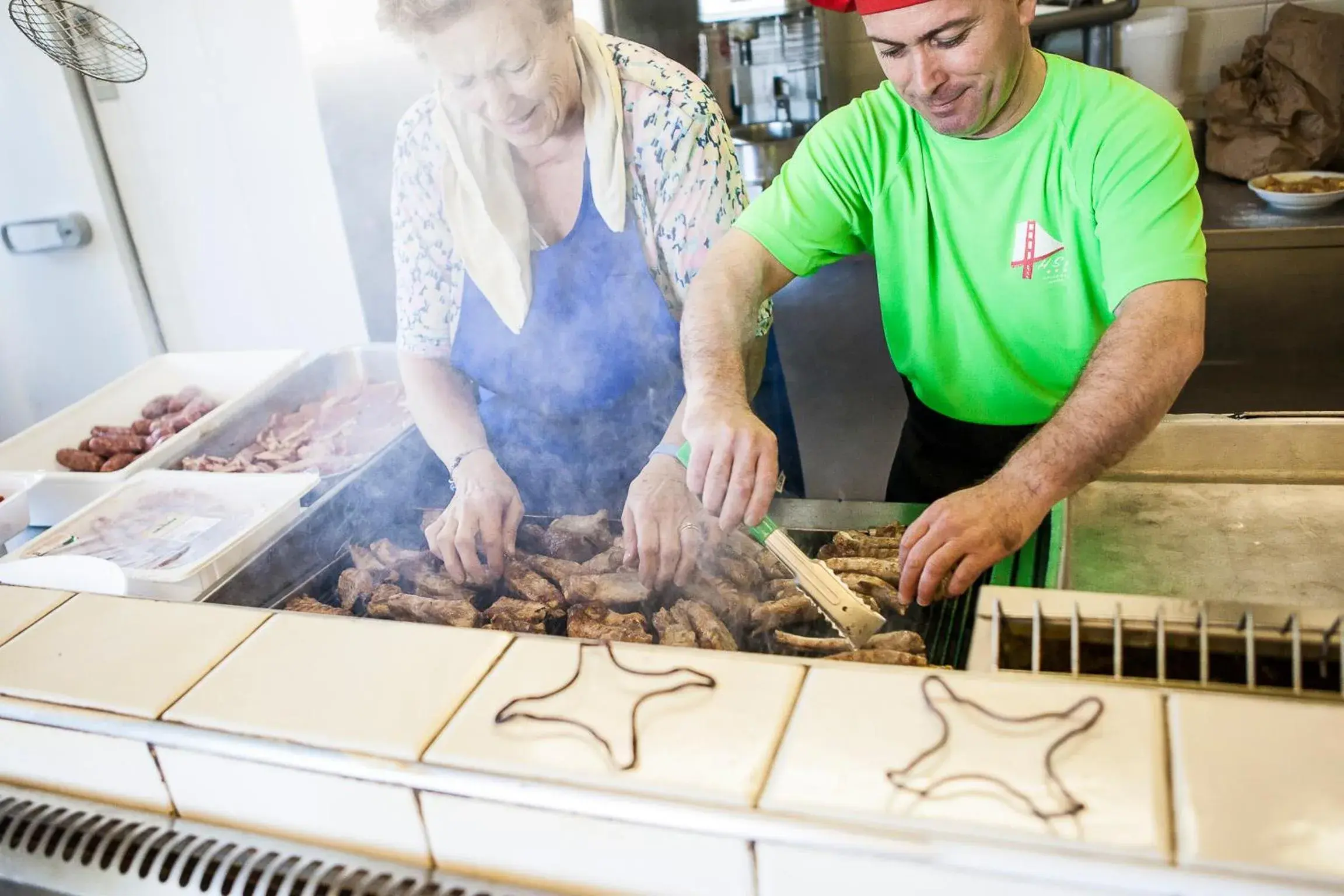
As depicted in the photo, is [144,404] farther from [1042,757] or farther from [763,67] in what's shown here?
[1042,757]

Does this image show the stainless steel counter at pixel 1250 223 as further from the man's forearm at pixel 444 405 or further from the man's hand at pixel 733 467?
the man's forearm at pixel 444 405

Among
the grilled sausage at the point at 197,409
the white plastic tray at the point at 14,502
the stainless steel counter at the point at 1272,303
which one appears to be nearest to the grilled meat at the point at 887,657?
the stainless steel counter at the point at 1272,303

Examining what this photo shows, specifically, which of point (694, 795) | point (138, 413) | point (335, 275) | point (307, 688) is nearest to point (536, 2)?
point (335, 275)

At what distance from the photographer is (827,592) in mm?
1340

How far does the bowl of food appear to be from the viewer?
2043 millimetres

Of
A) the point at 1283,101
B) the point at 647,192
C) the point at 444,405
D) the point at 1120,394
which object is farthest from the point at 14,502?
the point at 1283,101

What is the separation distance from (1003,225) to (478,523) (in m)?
1.03

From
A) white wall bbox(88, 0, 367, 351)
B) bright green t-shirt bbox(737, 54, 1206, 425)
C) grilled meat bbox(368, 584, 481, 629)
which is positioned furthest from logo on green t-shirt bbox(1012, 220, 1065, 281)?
white wall bbox(88, 0, 367, 351)

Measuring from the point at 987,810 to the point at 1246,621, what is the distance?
331 millimetres

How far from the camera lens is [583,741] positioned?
0.98 metres

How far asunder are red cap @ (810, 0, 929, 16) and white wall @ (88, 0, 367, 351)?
0.85m

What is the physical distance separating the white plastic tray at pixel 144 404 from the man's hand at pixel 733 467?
928 millimetres

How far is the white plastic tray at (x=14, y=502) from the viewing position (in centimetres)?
173

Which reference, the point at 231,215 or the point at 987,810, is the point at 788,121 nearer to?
the point at 231,215
